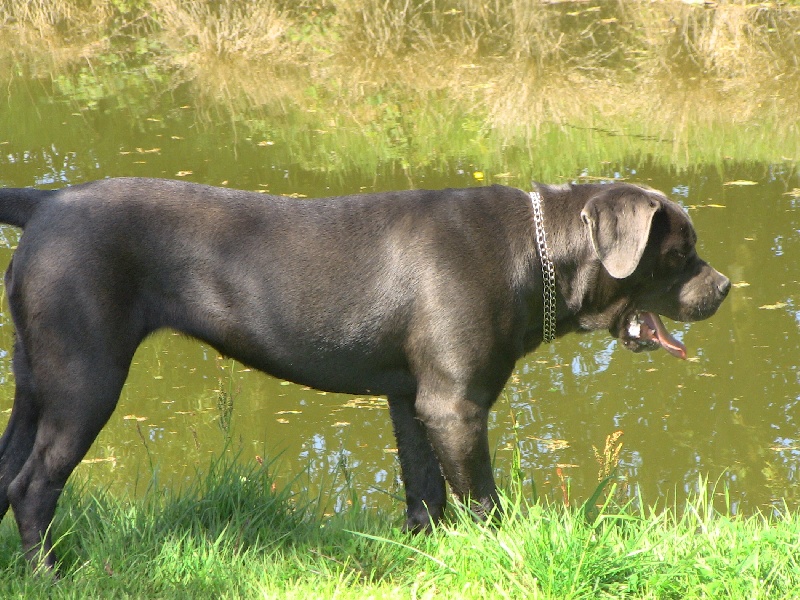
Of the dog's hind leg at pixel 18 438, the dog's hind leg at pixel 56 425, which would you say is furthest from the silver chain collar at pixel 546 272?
the dog's hind leg at pixel 18 438

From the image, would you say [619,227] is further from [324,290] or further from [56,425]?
[56,425]

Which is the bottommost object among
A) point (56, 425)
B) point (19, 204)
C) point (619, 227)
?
point (56, 425)

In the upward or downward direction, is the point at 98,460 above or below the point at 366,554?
below

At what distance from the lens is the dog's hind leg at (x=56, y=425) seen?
393 cm

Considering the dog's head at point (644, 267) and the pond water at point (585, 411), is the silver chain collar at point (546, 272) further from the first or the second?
the pond water at point (585, 411)

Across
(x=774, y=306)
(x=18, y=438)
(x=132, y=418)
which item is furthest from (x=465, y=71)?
(x=18, y=438)

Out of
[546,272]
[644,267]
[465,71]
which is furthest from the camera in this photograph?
[465,71]

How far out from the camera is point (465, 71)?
594 inches

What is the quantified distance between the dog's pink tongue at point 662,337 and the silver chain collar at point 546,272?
472 mm

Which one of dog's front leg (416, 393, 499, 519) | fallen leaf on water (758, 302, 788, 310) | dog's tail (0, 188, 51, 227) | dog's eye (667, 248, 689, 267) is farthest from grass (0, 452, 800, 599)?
fallen leaf on water (758, 302, 788, 310)

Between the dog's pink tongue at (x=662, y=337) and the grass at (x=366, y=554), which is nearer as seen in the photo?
the grass at (x=366, y=554)

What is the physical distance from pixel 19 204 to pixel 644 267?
252 cm

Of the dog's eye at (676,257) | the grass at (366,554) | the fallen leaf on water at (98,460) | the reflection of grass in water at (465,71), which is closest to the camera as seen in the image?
the grass at (366,554)

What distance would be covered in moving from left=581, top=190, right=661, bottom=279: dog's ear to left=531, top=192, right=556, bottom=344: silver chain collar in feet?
0.62
